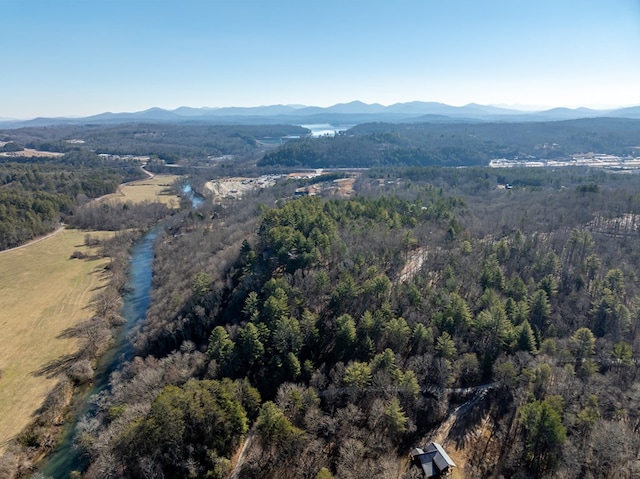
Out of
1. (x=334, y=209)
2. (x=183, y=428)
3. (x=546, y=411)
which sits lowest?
(x=183, y=428)

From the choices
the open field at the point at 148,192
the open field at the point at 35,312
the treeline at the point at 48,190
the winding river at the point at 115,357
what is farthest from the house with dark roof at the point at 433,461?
the open field at the point at 148,192

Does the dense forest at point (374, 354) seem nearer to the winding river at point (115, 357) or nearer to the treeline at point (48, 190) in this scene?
the winding river at point (115, 357)

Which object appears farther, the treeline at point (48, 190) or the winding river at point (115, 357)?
the treeline at point (48, 190)

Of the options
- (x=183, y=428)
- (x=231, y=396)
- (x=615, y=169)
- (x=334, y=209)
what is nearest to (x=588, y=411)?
(x=231, y=396)

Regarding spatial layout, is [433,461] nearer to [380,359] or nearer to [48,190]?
[380,359]

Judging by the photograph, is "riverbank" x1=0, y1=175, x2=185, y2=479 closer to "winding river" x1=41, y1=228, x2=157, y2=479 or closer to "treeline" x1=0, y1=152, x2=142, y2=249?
"winding river" x1=41, y1=228, x2=157, y2=479

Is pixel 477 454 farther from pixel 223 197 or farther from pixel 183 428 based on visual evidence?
pixel 223 197

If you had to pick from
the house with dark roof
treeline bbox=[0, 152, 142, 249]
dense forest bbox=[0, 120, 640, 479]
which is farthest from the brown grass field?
the house with dark roof
